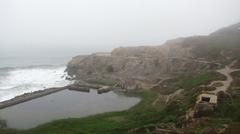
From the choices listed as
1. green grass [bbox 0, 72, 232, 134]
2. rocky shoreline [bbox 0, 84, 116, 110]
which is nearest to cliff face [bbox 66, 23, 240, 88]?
rocky shoreline [bbox 0, 84, 116, 110]

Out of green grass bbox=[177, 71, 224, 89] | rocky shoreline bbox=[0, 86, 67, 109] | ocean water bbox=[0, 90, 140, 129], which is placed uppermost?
green grass bbox=[177, 71, 224, 89]

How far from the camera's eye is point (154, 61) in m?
104

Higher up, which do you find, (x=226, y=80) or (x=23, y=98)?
(x=226, y=80)

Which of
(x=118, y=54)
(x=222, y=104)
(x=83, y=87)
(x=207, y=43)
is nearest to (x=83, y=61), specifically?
(x=118, y=54)

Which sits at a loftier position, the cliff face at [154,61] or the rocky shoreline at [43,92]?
the cliff face at [154,61]

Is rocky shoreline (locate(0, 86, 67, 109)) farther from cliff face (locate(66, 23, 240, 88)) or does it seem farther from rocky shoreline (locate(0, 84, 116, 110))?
cliff face (locate(66, 23, 240, 88))

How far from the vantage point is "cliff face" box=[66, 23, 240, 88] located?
94.9 meters

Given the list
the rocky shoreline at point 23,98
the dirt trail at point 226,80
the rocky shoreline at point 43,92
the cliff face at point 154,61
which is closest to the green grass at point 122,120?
the dirt trail at point 226,80

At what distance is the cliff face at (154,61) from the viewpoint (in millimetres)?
94875

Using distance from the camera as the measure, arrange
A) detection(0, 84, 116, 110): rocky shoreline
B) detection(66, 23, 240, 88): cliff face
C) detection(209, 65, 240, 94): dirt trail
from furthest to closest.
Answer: detection(66, 23, 240, 88): cliff face < detection(0, 84, 116, 110): rocky shoreline < detection(209, 65, 240, 94): dirt trail

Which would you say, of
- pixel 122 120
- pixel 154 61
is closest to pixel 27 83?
pixel 154 61

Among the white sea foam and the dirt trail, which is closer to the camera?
the dirt trail

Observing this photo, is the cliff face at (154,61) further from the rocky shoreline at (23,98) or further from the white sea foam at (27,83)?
the rocky shoreline at (23,98)

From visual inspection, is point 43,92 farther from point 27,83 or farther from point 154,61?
point 154,61
